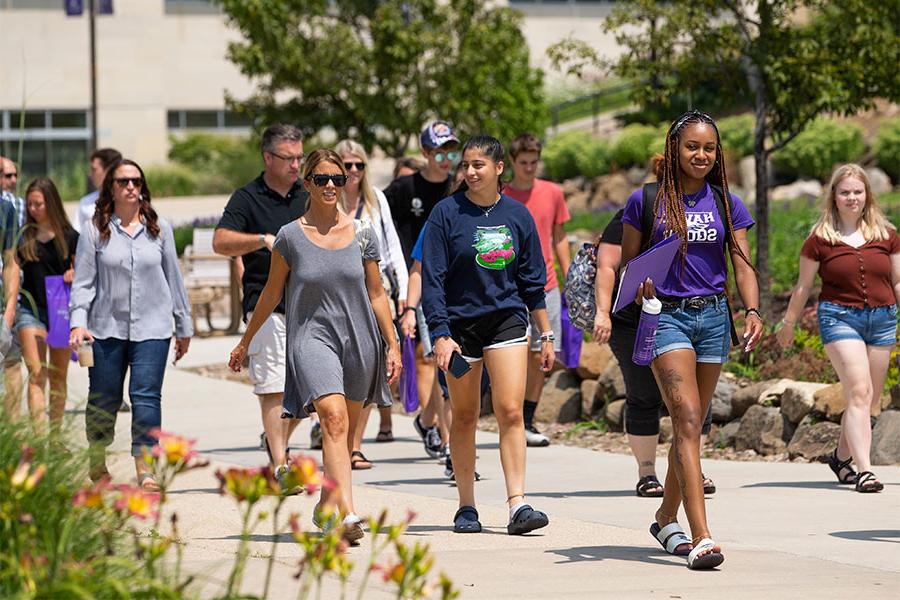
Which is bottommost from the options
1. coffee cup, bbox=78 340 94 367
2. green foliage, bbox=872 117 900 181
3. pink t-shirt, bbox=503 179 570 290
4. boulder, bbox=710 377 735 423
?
boulder, bbox=710 377 735 423

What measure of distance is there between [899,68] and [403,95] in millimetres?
16265

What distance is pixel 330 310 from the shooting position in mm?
7441

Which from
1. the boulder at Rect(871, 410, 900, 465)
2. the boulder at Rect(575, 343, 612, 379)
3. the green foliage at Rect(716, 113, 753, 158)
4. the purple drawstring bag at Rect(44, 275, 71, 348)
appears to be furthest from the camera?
the green foliage at Rect(716, 113, 753, 158)

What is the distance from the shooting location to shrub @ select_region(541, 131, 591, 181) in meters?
32.0

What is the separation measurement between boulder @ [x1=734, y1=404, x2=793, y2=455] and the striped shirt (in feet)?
12.5

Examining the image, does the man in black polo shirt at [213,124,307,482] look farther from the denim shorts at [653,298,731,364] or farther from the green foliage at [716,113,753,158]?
the green foliage at [716,113,753,158]

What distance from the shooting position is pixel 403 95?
2912cm

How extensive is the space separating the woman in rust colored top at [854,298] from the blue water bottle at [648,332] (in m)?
2.26

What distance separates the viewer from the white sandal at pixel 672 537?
272 inches

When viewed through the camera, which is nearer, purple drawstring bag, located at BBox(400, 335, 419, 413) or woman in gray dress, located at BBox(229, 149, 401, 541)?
woman in gray dress, located at BBox(229, 149, 401, 541)

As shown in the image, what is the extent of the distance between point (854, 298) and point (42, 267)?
4.92 metres

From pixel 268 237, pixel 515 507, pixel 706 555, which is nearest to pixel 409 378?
pixel 268 237

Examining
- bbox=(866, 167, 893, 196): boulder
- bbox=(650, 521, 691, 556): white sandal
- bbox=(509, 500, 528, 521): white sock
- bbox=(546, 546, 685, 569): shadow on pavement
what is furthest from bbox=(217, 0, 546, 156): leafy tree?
bbox=(650, 521, 691, 556): white sandal

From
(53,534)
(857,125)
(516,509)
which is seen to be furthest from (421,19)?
(53,534)
